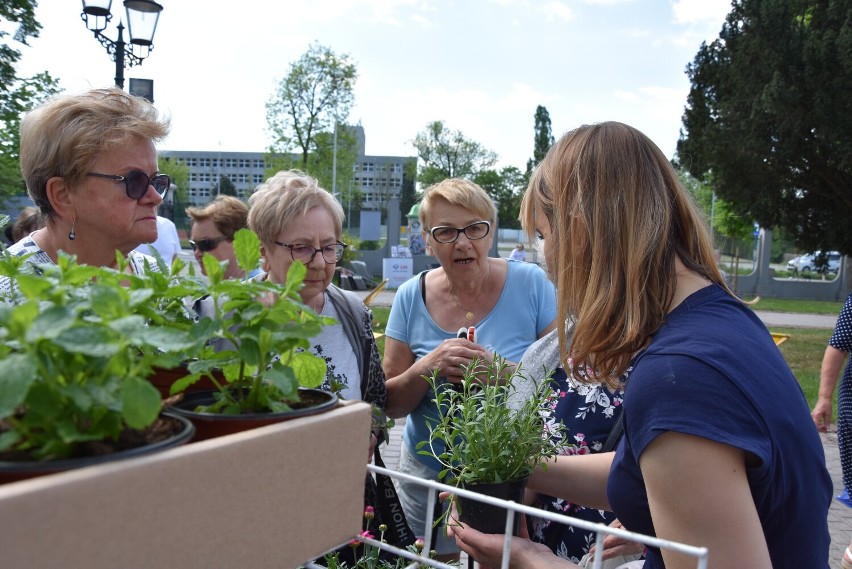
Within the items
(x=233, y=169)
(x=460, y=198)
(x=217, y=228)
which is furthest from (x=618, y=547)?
(x=233, y=169)

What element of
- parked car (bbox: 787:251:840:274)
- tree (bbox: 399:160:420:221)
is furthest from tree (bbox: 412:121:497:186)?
parked car (bbox: 787:251:840:274)

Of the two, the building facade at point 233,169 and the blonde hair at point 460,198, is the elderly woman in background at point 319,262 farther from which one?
the building facade at point 233,169

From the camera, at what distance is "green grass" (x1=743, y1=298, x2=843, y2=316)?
829 inches

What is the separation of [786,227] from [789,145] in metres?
2.84

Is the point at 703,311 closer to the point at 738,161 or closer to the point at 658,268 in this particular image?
the point at 658,268

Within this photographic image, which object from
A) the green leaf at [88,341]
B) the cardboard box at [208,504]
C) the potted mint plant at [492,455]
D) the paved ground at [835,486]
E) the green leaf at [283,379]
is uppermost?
the green leaf at [88,341]

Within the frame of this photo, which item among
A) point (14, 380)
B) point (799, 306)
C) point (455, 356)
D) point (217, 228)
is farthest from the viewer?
point (799, 306)

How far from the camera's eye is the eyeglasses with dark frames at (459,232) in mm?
3149

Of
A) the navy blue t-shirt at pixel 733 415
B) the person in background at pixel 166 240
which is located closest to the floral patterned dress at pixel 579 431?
the navy blue t-shirt at pixel 733 415

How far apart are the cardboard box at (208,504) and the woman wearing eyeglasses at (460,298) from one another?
200 cm

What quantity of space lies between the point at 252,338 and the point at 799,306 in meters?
25.3

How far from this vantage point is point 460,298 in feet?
10.4

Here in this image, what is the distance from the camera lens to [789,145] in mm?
17578

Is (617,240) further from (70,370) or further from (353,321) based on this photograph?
(353,321)
